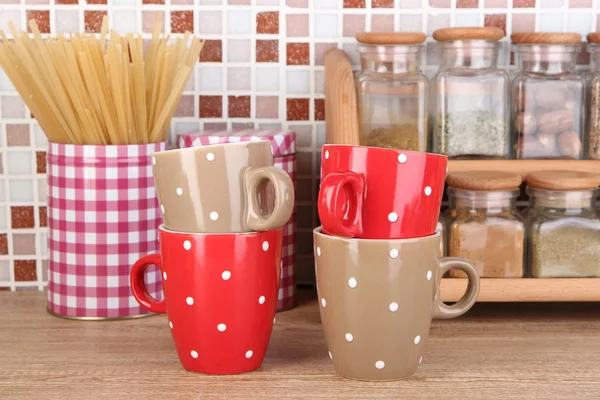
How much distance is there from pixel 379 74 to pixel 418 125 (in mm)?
73

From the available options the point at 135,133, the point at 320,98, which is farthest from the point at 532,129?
the point at 135,133

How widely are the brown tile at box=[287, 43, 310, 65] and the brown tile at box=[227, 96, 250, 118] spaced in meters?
0.07

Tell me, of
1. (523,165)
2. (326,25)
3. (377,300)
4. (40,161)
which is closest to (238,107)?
(326,25)

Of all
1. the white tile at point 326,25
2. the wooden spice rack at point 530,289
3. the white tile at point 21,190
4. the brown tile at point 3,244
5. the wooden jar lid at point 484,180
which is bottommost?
the wooden spice rack at point 530,289

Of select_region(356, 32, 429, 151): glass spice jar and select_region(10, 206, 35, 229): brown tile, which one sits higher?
select_region(356, 32, 429, 151): glass spice jar

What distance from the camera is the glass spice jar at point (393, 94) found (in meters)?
0.91

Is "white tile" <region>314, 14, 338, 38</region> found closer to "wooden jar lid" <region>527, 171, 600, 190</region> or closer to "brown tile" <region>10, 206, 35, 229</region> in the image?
"wooden jar lid" <region>527, 171, 600, 190</region>

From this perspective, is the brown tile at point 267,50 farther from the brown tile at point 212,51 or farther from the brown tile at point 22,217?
the brown tile at point 22,217

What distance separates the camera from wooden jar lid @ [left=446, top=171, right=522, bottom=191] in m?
0.84

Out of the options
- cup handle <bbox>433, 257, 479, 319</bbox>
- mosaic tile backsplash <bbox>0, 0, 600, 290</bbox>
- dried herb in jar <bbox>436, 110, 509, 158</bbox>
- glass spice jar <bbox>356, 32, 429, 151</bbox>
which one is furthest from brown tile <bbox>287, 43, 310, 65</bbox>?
cup handle <bbox>433, 257, 479, 319</bbox>

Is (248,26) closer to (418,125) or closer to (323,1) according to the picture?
(323,1)

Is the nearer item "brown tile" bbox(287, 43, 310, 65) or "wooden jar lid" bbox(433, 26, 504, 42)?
"wooden jar lid" bbox(433, 26, 504, 42)

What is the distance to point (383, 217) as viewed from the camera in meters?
0.63

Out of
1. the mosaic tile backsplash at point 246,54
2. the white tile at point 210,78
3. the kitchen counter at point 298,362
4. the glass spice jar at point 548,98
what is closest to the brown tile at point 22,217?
the mosaic tile backsplash at point 246,54
